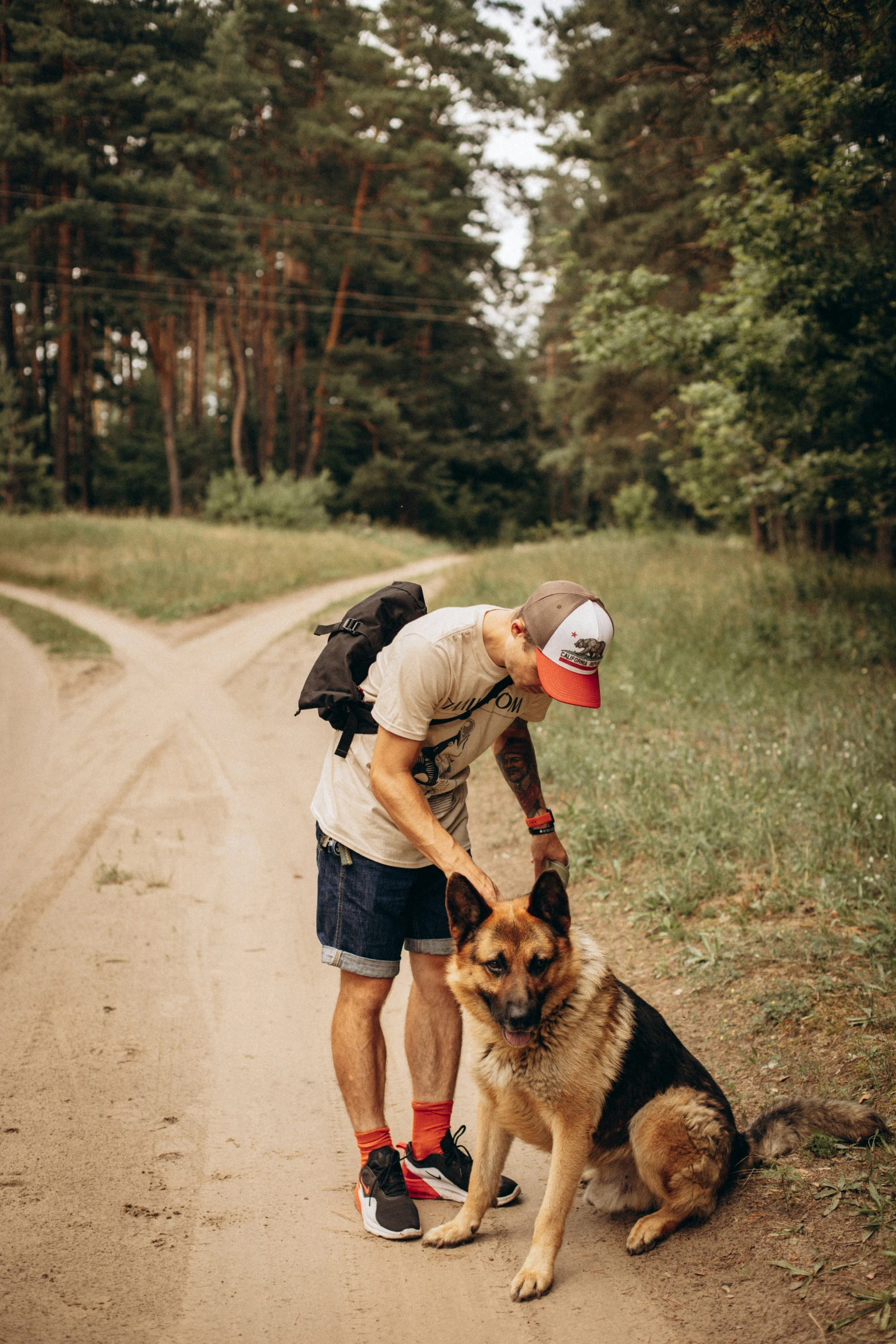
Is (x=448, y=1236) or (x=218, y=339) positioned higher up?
(x=218, y=339)

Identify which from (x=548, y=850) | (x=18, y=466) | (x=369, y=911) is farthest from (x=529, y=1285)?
(x=18, y=466)

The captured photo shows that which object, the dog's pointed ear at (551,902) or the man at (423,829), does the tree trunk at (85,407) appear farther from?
the dog's pointed ear at (551,902)

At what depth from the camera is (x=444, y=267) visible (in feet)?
131

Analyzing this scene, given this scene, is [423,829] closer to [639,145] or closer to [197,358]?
[639,145]

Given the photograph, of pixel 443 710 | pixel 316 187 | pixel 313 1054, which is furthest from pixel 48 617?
pixel 316 187

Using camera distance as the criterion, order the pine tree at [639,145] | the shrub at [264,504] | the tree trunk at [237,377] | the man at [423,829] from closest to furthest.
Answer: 1. the man at [423,829]
2. the pine tree at [639,145]
3. the shrub at [264,504]
4. the tree trunk at [237,377]

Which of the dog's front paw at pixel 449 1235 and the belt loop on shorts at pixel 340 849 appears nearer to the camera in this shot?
the dog's front paw at pixel 449 1235

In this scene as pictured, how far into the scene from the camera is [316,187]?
35.1 m

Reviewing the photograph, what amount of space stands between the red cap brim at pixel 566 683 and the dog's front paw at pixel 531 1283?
68.1 inches

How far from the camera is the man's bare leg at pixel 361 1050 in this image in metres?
3.28

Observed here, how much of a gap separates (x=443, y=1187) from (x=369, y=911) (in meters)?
1.07

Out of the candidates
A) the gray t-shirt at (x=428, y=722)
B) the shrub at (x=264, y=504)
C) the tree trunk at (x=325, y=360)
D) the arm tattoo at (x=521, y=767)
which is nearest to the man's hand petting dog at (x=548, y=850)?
the arm tattoo at (x=521, y=767)

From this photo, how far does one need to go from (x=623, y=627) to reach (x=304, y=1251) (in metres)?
9.36

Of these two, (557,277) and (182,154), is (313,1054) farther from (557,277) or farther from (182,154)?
(182,154)
